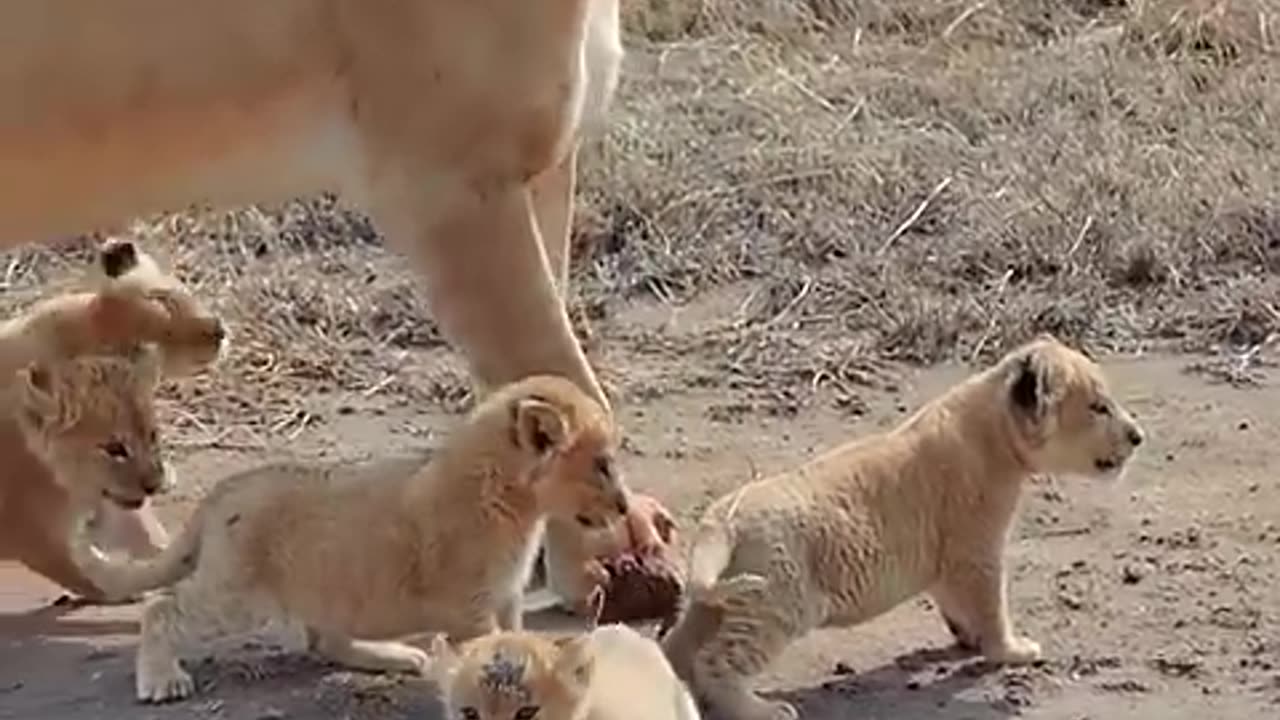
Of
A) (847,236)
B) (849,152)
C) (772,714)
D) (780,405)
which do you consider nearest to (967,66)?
(849,152)

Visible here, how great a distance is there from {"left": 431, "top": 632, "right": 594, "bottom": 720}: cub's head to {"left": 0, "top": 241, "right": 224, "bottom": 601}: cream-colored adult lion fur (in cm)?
104

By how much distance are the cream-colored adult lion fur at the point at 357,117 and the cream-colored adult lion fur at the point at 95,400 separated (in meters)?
0.18

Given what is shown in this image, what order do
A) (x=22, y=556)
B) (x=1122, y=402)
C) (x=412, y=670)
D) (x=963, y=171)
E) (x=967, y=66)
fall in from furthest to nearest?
(x=967, y=66)
(x=963, y=171)
(x=1122, y=402)
(x=22, y=556)
(x=412, y=670)

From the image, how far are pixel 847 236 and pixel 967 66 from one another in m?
1.40

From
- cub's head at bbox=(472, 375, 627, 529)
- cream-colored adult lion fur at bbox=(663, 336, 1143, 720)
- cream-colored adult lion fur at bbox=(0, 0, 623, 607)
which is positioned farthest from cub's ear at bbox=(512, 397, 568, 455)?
cream-colored adult lion fur at bbox=(0, 0, 623, 607)

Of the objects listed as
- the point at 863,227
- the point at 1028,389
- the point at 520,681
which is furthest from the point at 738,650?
the point at 863,227

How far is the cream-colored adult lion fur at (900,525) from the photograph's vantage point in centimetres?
388

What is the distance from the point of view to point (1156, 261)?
230 inches

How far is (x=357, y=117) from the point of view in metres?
4.31

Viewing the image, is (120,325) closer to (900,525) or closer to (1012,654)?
(900,525)

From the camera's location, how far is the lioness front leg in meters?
4.07

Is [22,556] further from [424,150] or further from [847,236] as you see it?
[847,236]

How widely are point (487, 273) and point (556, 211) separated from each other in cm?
45

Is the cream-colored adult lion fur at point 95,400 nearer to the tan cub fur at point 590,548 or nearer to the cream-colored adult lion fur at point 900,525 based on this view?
the tan cub fur at point 590,548
